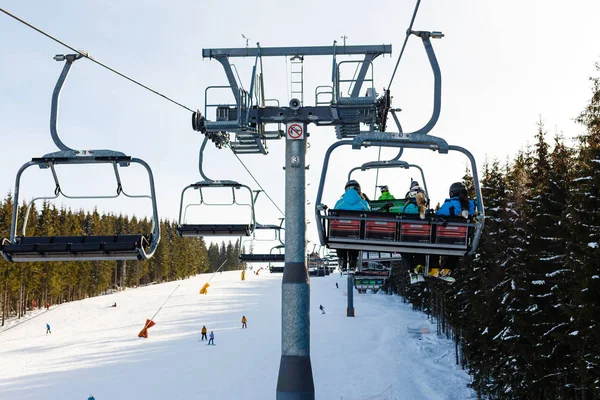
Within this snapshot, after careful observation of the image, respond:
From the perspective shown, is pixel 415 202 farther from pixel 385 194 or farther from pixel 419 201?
pixel 385 194

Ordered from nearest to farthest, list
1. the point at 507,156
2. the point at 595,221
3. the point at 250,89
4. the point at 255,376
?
the point at 250,89
the point at 595,221
the point at 255,376
the point at 507,156

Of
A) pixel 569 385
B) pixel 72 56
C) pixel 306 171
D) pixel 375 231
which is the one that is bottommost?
pixel 569 385

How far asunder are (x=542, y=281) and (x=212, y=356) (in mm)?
24916

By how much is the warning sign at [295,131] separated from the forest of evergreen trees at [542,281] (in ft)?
32.3

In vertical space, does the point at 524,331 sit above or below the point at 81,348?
above

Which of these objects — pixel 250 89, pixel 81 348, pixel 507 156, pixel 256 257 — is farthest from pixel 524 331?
pixel 81 348

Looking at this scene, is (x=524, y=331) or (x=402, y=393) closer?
(x=524, y=331)

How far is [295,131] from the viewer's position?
11.6 m

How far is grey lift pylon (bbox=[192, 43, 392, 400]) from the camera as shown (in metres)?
10.8

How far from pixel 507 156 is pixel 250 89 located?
29187 mm

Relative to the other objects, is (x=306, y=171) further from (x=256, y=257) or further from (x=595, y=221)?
(x=256, y=257)

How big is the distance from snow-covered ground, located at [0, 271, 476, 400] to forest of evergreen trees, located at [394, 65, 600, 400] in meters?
6.06

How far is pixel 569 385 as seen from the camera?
17328mm

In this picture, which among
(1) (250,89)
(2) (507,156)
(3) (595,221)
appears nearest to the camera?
(1) (250,89)
